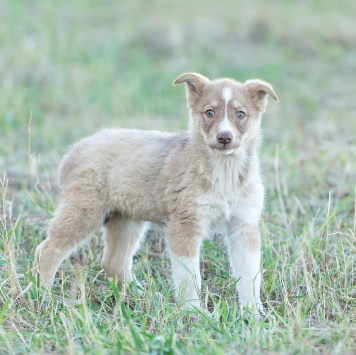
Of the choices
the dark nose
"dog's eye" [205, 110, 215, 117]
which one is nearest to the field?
the dark nose

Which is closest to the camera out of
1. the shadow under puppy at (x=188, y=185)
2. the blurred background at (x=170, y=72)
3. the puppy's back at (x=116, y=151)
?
the shadow under puppy at (x=188, y=185)

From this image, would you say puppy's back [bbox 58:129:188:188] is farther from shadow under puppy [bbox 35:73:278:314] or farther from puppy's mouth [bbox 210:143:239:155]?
puppy's mouth [bbox 210:143:239:155]

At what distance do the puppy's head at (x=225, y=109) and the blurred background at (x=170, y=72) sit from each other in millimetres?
1642

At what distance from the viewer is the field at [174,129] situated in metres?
5.21

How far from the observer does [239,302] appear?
20.0ft

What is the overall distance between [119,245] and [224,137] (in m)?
1.59

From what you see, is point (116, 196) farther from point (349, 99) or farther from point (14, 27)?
point (14, 27)

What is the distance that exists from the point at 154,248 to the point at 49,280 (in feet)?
4.68

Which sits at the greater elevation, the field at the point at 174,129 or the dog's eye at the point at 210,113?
the dog's eye at the point at 210,113

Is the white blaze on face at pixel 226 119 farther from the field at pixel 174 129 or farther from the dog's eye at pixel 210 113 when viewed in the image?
the field at pixel 174 129

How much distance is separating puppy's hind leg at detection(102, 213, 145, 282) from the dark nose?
→ 53.5 inches

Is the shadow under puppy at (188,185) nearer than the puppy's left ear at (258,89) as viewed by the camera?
Yes

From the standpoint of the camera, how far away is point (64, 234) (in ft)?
20.5

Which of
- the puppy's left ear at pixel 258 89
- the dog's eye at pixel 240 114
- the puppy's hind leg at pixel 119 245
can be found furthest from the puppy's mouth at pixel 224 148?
the puppy's hind leg at pixel 119 245
